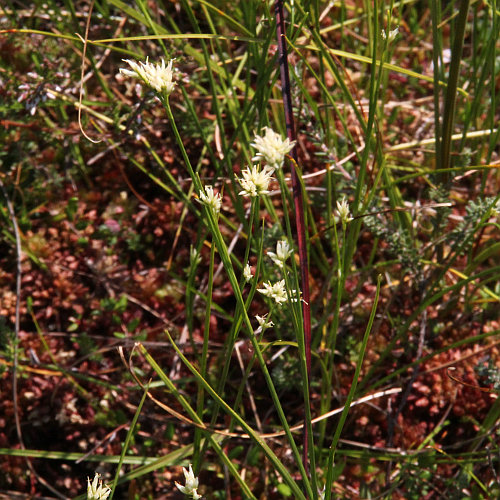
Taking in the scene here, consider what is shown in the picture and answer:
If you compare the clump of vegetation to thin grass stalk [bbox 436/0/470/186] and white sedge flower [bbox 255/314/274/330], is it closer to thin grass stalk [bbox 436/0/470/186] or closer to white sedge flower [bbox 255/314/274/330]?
thin grass stalk [bbox 436/0/470/186]

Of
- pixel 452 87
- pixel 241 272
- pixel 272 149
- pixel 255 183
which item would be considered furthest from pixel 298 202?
pixel 241 272

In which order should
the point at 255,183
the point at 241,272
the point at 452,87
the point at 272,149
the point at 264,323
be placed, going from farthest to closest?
the point at 241,272 < the point at 452,87 < the point at 264,323 < the point at 255,183 < the point at 272,149

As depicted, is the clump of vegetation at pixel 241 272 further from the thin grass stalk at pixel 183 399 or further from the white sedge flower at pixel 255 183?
the white sedge flower at pixel 255 183

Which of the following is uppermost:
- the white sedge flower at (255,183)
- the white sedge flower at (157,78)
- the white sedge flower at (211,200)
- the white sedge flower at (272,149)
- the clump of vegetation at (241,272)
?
the white sedge flower at (157,78)

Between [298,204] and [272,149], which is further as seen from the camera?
[298,204]

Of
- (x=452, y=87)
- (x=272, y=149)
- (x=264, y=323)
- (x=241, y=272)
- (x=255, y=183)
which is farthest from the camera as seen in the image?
(x=241, y=272)

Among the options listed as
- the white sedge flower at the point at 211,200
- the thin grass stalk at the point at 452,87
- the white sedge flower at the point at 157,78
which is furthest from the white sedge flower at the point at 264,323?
the thin grass stalk at the point at 452,87

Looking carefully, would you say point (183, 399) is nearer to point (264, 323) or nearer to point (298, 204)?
point (264, 323)

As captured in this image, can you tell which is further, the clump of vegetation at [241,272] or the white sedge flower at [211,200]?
the clump of vegetation at [241,272]

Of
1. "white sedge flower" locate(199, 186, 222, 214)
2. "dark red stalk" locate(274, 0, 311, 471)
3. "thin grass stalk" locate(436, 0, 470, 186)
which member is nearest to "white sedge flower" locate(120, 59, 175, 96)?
"white sedge flower" locate(199, 186, 222, 214)

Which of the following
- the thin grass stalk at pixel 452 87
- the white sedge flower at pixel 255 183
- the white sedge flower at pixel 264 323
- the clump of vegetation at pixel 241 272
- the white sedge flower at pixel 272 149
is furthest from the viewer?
the clump of vegetation at pixel 241 272

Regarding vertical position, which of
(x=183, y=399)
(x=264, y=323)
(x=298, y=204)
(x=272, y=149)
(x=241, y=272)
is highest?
(x=272, y=149)

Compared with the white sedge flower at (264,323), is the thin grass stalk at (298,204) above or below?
above
